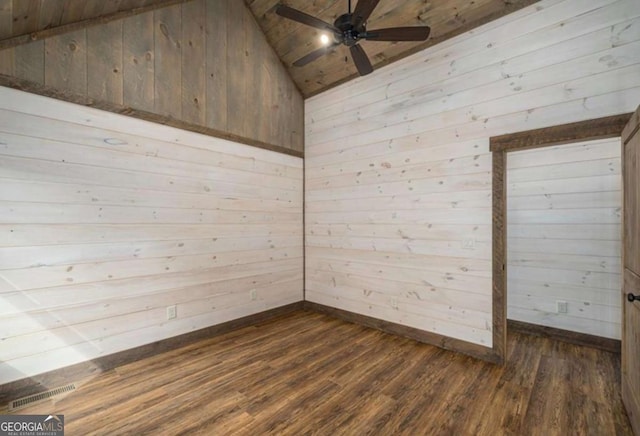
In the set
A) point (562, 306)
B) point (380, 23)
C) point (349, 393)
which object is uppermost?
point (380, 23)

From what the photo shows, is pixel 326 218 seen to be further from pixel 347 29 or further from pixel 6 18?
pixel 6 18

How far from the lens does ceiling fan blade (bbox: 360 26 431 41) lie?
2.23 m

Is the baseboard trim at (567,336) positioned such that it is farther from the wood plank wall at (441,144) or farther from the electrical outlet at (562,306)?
the wood plank wall at (441,144)

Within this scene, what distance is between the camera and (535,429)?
1891 millimetres

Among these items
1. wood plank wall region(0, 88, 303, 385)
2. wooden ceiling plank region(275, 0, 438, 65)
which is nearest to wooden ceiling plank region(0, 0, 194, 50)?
wood plank wall region(0, 88, 303, 385)

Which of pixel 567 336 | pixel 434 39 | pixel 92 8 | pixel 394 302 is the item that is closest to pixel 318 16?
pixel 434 39

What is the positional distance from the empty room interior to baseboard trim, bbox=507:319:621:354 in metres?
0.02

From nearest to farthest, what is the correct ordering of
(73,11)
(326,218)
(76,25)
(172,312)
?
(73,11) → (76,25) → (172,312) → (326,218)

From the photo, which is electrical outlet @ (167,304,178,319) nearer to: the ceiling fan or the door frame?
the ceiling fan

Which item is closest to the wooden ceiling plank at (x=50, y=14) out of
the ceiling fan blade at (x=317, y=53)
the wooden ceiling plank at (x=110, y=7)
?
the wooden ceiling plank at (x=110, y=7)

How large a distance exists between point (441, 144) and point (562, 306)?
2.40 meters

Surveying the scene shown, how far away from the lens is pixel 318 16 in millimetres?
3414

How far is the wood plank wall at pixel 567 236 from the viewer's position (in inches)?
121

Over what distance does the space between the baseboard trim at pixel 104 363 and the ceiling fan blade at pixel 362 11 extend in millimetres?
3373
